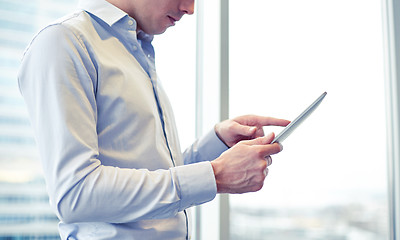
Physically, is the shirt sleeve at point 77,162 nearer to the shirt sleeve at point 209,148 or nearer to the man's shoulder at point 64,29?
the man's shoulder at point 64,29

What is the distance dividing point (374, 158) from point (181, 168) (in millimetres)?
1864

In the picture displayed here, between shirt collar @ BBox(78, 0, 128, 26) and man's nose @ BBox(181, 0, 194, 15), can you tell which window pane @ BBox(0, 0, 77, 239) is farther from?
man's nose @ BBox(181, 0, 194, 15)

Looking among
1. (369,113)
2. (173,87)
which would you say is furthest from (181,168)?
(369,113)

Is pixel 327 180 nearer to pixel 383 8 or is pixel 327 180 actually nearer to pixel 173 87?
pixel 173 87

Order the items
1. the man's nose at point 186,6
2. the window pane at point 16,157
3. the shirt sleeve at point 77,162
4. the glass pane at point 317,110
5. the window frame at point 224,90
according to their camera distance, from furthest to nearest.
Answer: the glass pane at point 317,110 < the window frame at point 224,90 < the window pane at point 16,157 < the man's nose at point 186,6 < the shirt sleeve at point 77,162

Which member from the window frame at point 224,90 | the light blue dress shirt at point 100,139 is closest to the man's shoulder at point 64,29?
A: the light blue dress shirt at point 100,139

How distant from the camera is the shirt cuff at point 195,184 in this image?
75cm

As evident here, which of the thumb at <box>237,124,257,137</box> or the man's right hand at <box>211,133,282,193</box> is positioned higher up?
the thumb at <box>237,124,257,137</box>

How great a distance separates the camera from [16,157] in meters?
1.43

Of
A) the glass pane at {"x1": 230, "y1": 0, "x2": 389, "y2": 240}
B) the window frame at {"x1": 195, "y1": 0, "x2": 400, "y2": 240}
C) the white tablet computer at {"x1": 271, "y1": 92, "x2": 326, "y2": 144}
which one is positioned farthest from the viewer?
the glass pane at {"x1": 230, "y1": 0, "x2": 389, "y2": 240}

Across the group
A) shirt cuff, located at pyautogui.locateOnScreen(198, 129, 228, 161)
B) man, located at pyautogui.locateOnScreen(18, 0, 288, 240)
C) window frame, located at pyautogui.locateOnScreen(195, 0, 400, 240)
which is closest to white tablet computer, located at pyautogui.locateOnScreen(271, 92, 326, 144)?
man, located at pyautogui.locateOnScreen(18, 0, 288, 240)

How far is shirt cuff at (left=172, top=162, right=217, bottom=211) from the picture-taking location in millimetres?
754

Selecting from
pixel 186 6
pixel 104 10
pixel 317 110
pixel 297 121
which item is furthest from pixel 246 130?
pixel 317 110

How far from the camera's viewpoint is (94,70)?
0.79 meters
